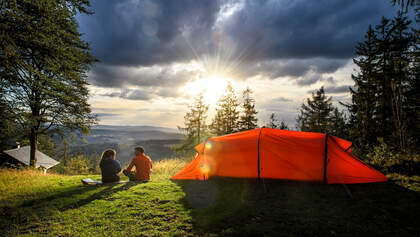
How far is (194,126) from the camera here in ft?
96.2

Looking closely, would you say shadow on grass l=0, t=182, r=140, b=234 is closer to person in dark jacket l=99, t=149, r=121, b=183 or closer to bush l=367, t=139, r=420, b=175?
person in dark jacket l=99, t=149, r=121, b=183

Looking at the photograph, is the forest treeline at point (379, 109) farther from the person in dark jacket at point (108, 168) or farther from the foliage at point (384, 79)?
the person in dark jacket at point (108, 168)

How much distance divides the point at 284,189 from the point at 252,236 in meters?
3.37

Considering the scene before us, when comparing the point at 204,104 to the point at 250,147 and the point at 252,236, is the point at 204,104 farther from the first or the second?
the point at 252,236

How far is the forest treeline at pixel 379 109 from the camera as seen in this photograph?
9811mm

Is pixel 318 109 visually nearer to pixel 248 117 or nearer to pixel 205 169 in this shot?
pixel 248 117

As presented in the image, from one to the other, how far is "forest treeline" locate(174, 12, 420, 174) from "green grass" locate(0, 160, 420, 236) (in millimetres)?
3528

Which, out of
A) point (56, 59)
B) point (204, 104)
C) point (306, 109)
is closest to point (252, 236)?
point (56, 59)

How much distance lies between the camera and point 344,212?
15.7 feet

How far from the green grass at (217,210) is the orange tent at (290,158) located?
36 cm

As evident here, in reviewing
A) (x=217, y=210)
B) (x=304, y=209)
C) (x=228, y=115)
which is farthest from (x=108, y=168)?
(x=228, y=115)

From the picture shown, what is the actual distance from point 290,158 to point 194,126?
22705mm

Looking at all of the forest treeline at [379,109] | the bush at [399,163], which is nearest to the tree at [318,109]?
the forest treeline at [379,109]

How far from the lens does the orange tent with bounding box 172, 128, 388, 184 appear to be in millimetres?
→ 6848
